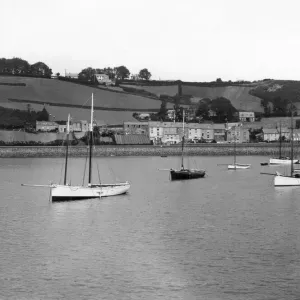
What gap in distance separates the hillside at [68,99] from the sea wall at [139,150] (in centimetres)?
3108

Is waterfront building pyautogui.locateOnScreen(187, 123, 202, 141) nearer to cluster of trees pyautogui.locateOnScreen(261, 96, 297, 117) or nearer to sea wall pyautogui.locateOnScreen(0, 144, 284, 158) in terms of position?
sea wall pyautogui.locateOnScreen(0, 144, 284, 158)

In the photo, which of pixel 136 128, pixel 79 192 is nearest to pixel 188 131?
pixel 136 128

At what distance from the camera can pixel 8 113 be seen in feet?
488

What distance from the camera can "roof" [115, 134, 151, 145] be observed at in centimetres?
14012

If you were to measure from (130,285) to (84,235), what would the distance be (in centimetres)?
971

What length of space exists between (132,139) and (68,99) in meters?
36.3

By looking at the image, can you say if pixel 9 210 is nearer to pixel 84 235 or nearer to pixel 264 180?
pixel 84 235

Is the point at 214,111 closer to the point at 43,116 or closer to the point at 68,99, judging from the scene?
the point at 68,99

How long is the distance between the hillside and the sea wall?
102ft

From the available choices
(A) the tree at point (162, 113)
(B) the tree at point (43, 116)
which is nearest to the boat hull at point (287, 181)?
(B) the tree at point (43, 116)

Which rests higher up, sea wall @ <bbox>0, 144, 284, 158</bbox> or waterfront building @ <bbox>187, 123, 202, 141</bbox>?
waterfront building @ <bbox>187, 123, 202, 141</bbox>

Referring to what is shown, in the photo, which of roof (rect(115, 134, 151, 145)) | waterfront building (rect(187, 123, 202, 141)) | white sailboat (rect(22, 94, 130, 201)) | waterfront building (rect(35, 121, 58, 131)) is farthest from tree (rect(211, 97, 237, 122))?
white sailboat (rect(22, 94, 130, 201))

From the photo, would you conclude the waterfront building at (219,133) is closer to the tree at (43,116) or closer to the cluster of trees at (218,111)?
the cluster of trees at (218,111)

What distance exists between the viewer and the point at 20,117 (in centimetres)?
14875
